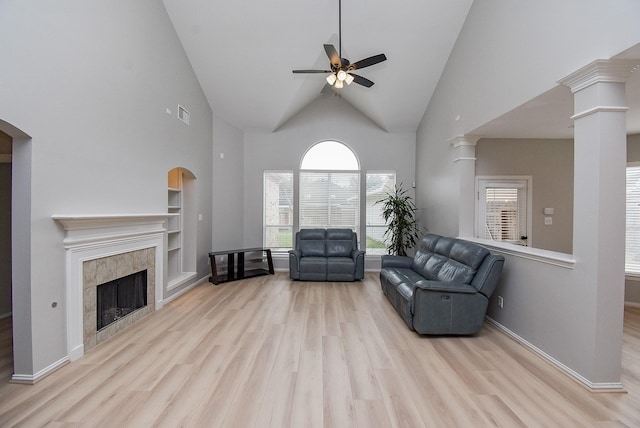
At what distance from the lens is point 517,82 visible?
3.16 meters

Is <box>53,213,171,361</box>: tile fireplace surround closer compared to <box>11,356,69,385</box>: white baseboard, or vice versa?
<box>11,356,69,385</box>: white baseboard

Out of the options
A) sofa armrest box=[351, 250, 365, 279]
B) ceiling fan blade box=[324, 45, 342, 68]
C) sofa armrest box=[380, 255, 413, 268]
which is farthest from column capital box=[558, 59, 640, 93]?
sofa armrest box=[351, 250, 365, 279]

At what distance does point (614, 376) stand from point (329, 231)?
471 cm

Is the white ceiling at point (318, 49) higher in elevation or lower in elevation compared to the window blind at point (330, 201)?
higher

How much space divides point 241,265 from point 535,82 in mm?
5370

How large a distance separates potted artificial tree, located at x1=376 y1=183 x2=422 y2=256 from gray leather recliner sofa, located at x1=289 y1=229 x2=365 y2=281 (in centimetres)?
81

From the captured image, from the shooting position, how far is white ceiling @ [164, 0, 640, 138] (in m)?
4.16

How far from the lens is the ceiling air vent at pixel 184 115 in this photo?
469 centimetres

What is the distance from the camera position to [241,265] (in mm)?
6012

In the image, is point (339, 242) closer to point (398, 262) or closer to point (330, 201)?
point (330, 201)

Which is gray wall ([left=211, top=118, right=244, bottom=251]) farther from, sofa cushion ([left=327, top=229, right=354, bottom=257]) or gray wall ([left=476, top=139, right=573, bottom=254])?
gray wall ([left=476, top=139, right=573, bottom=254])

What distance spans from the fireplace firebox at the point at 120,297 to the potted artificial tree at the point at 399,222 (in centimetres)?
446

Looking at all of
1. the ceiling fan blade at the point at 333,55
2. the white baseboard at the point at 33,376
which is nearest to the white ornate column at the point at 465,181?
the ceiling fan blade at the point at 333,55

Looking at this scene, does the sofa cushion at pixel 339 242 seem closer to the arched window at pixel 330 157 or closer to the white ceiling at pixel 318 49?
the arched window at pixel 330 157
